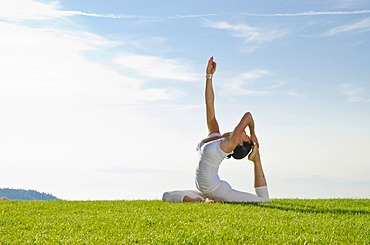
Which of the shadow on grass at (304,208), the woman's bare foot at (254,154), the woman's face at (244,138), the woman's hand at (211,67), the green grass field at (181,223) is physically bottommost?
the green grass field at (181,223)

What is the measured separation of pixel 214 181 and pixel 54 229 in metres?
3.69

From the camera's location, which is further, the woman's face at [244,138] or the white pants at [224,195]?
the white pants at [224,195]

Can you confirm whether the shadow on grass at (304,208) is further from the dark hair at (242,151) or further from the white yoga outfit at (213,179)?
the dark hair at (242,151)

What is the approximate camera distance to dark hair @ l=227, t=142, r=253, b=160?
32.3 ft

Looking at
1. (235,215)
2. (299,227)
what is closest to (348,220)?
(299,227)

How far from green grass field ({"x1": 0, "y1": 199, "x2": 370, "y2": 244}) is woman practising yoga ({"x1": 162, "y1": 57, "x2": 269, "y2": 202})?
452 mm

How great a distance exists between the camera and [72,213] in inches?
338

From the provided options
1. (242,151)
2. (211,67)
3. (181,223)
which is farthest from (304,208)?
(211,67)

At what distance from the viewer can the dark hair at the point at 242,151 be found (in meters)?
9.85

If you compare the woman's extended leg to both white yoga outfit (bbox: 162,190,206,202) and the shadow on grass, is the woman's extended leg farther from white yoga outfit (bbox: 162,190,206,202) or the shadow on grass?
white yoga outfit (bbox: 162,190,206,202)

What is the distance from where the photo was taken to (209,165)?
991 cm

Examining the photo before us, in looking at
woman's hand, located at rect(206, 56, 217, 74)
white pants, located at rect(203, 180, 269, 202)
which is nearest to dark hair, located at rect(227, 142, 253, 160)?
white pants, located at rect(203, 180, 269, 202)

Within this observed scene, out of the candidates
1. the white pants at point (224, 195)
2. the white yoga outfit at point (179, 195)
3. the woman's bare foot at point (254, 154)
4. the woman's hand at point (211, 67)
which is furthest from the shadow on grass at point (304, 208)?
the woman's hand at point (211, 67)

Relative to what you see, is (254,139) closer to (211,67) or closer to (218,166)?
(218,166)
